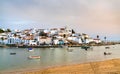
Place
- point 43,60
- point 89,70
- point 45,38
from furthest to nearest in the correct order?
point 45,38 → point 43,60 → point 89,70

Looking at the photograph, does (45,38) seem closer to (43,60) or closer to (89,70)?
(43,60)

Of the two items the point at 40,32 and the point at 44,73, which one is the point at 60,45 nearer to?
the point at 40,32

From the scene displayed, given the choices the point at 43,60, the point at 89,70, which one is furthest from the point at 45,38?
the point at 89,70

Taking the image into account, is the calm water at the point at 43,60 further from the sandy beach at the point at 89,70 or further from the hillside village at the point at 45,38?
the hillside village at the point at 45,38

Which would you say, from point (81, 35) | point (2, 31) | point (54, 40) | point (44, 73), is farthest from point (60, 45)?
point (44, 73)

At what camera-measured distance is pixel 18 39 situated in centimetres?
13175

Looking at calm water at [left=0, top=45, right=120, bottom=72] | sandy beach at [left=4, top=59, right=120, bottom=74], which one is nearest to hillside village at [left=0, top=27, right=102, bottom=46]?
calm water at [left=0, top=45, right=120, bottom=72]

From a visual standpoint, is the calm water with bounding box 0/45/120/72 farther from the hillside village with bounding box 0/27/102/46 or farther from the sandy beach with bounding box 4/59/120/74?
the hillside village with bounding box 0/27/102/46

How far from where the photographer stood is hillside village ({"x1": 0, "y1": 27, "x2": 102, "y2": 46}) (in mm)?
128875

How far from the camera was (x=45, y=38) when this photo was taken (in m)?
130

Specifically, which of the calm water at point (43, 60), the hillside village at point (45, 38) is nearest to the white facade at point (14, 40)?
the hillside village at point (45, 38)

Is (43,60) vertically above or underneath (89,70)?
underneath

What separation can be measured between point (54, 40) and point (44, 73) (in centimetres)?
10969

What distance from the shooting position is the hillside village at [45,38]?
423 ft
